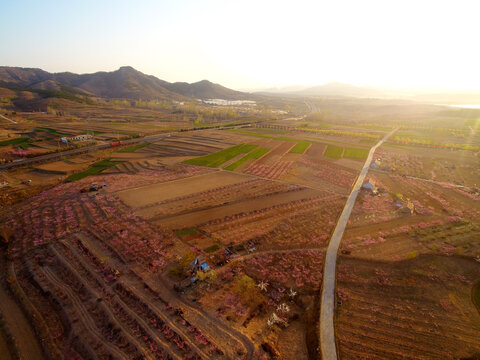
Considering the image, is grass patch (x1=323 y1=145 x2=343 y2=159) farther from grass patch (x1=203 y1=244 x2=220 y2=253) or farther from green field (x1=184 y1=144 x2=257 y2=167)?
grass patch (x1=203 y1=244 x2=220 y2=253)

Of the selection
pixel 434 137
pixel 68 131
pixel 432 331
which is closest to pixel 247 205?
pixel 432 331

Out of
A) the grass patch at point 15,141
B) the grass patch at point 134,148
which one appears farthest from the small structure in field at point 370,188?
the grass patch at point 15,141

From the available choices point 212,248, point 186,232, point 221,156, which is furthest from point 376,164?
point 186,232

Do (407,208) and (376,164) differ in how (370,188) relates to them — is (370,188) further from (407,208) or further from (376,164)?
(376,164)

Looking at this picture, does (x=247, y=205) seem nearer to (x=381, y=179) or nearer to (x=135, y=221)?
(x=135, y=221)

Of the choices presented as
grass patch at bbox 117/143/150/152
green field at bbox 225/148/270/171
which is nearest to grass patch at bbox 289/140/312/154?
green field at bbox 225/148/270/171

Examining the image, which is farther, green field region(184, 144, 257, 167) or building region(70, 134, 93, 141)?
building region(70, 134, 93, 141)
